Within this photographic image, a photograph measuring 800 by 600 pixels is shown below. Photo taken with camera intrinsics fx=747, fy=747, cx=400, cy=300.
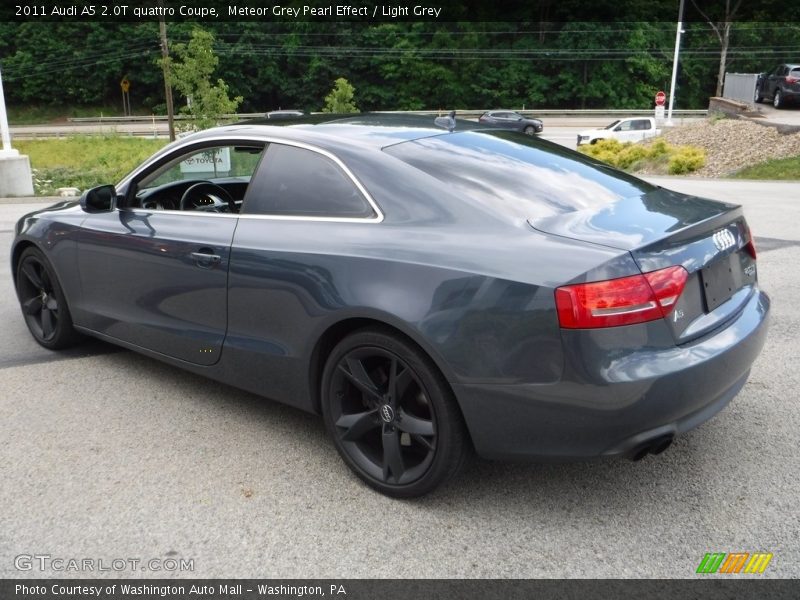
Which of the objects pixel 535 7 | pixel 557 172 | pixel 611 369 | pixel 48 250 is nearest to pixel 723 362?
pixel 611 369

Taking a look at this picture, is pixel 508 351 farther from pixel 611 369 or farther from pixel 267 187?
pixel 267 187

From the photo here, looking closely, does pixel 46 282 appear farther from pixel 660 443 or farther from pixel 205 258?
pixel 660 443

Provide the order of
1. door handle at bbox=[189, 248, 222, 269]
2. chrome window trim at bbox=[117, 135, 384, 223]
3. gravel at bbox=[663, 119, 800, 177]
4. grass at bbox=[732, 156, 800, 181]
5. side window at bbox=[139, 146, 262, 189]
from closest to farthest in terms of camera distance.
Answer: chrome window trim at bbox=[117, 135, 384, 223], door handle at bbox=[189, 248, 222, 269], side window at bbox=[139, 146, 262, 189], grass at bbox=[732, 156, 800, 181], gravel at bbox=[663, 119, 800, 177]

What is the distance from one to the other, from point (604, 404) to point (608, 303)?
35 centimetres

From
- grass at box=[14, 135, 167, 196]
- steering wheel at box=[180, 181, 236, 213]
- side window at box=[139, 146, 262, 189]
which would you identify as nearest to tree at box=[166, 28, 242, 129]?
grass at box=[14, 135, 167, 196]

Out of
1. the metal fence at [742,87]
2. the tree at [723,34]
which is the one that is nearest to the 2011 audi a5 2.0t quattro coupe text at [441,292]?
the metal fence at [742,87]

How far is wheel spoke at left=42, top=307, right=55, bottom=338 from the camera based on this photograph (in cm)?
500

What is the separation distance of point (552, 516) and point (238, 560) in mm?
1241

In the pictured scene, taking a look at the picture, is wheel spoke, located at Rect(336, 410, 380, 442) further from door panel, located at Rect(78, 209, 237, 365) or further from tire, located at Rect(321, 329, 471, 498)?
door panel, located at Rect(78, 209, 237, 365)

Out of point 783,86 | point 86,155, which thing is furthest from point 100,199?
point 86,155

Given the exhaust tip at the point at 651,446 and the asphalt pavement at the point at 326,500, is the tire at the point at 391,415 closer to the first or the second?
the asphalt pavement at the point at 326,500

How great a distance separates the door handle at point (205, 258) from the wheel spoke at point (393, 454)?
122 centimetres

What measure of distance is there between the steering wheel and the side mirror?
→ 0.40m

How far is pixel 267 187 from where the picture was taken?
11.8 ft
